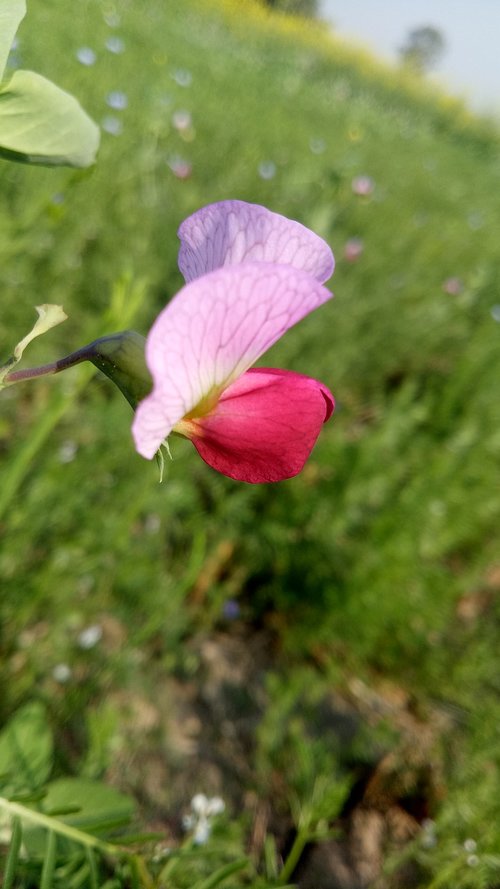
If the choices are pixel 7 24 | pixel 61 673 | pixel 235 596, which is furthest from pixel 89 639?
pixel 7 24

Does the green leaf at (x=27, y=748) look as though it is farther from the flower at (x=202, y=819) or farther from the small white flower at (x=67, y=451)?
the small white flower at (x=67, y=451)

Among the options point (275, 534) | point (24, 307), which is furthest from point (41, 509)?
point (24, 307)

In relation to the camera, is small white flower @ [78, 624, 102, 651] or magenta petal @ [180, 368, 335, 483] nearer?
magenta petal @ [180, 368, 335, 483]

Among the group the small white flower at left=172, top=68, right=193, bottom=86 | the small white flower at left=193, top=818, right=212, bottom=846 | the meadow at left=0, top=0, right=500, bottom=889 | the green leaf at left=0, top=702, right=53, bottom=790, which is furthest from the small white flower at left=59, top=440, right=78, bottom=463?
the small white flower at left=172, top=68, right=193, bottom=86

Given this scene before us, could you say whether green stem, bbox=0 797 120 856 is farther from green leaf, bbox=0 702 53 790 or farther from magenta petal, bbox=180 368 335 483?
magenta petal, bbox=180 368 335 483

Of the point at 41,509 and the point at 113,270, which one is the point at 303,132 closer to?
the point at 113,270

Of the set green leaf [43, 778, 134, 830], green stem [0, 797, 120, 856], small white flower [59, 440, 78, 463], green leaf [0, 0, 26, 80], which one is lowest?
small white flower [59, 440, 78, 463]
